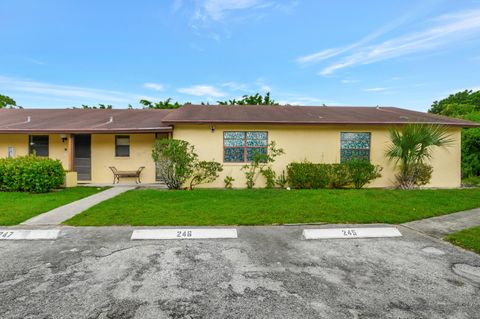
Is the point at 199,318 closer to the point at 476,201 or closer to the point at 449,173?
the point at 476,201

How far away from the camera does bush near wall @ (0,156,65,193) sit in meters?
9.34

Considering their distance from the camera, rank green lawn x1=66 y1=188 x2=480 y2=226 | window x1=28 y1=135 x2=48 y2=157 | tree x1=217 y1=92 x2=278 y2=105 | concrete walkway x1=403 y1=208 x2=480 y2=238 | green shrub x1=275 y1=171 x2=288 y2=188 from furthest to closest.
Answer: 1. tree x1=217 y1=92 x2=278 y2=105
2. window x1=28 y1=135 x2=48 y2=157
3. green shrub x1=275 y1=171 x2=288 y2=188
4. green lawn x1=66 y1=188 x2=480 y2=226
5. concrete walkway x1=403 y1=208 x2=480 y2=238

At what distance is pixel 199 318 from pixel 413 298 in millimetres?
2467

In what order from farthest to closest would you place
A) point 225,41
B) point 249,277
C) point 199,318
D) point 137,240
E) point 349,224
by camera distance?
point 225,41
point 349,224
point 137,240
point 249,277
point 199,318

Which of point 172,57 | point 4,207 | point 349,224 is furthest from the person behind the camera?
point 172,57

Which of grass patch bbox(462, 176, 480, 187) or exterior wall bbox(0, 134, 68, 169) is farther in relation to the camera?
exterior wall bbox(0, 134, 68, 169)

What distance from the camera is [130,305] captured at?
Answer: 8.62 feet

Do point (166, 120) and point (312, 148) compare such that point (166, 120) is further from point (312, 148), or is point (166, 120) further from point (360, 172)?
point (360, 172)

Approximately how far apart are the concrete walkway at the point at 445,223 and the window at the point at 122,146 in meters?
12.1

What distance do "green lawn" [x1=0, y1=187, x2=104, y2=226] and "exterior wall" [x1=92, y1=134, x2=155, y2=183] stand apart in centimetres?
244

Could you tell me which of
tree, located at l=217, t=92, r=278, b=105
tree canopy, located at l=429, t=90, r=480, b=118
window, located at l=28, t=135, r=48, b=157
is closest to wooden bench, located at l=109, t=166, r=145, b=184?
window, located at l=28, t=135, r=48, b=157

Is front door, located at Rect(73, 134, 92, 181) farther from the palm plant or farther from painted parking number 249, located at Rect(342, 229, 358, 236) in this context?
the palm plant

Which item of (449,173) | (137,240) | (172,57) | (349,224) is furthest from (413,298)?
(172,57)

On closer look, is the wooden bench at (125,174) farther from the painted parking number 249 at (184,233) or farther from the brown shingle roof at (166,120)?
the painted parking number 249 at (184,233)
